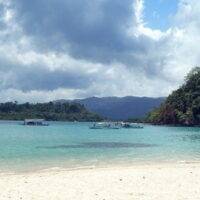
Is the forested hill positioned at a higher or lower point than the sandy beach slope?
higher

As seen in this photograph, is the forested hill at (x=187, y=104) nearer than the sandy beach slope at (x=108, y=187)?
No

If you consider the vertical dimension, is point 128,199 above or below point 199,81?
below

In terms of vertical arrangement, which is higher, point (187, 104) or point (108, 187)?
point (187, 104)

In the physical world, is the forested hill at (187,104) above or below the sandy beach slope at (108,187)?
above

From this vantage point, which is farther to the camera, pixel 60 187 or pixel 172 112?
pixel 172 112

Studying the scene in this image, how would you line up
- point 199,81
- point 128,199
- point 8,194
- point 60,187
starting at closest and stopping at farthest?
point 128,199
point 8,194
point 60,187
point 199,81

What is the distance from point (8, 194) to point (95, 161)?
22.2m

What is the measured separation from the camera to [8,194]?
19.5 m

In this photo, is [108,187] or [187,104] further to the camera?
[187,104]

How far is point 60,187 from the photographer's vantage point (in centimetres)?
2152

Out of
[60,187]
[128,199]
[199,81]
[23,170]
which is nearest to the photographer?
[128,199]

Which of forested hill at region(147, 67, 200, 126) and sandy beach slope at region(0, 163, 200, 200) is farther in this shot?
forested hill at region(147, 67, 200, 126)

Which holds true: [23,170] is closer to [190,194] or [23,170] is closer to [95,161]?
[95,161]

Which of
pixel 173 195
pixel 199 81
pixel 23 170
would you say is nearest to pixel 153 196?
pixel 173 195
